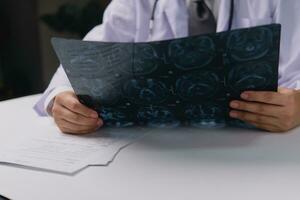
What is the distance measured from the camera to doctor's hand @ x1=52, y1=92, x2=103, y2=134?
77 centimetres

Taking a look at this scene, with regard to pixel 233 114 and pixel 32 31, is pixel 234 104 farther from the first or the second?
pixel 32 31

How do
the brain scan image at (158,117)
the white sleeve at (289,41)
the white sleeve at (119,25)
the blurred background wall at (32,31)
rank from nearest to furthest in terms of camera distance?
the brain scan image at (158,117)
the white sleeve at (289,41)
the white sleeve at (119,25)
the blurred background wall at (32,31)

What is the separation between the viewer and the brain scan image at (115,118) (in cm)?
77

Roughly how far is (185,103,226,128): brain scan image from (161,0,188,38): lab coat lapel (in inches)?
10.5

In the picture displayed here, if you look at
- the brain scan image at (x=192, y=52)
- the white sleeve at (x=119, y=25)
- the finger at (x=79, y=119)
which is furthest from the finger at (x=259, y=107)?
the white sleeve at (x=119, y=25)

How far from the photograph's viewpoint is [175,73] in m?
0.68

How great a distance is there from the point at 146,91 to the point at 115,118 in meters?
0.10

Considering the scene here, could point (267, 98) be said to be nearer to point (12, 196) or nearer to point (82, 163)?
point (82, 163)

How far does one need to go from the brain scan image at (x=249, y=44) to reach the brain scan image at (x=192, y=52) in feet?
0.10

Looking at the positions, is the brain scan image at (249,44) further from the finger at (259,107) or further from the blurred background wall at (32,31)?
the blurred background wall at (32,31)

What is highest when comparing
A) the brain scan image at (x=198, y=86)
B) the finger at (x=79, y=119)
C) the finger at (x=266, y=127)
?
the brain scan image at (x=198, y=86)

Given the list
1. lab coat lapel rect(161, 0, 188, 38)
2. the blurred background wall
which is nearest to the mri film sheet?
lab coat lapel rect(161, 0, 188, 38)

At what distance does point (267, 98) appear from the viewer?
0.71 metres

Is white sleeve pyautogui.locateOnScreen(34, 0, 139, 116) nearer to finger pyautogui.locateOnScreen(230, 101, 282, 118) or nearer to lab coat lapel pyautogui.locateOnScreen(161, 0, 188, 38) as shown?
lab coat lapel pyautogui.locateOnScreen(161, 0, 188, 38)
